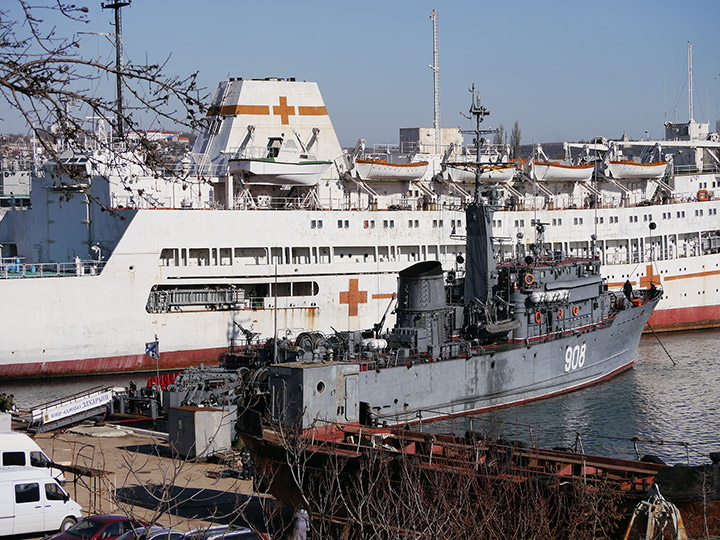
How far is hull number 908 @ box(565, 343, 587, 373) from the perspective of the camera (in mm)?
28188

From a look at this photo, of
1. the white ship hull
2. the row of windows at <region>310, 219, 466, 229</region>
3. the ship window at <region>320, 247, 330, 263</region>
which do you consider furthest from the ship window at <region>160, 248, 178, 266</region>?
the ship window at <region>320, 247, 330, 263</region>

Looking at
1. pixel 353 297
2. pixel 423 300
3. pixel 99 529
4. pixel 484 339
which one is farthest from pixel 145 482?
pixel 353 297

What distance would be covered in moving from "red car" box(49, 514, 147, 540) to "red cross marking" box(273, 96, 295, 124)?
27.0 m

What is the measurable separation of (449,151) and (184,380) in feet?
70.4

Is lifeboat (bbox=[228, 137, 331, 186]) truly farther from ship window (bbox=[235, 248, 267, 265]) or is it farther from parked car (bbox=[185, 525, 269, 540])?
parked car (bbox=[185, 525, 269, 540])

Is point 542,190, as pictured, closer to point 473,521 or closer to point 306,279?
point 306,279

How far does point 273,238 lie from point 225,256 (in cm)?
188

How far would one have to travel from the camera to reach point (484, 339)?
89.2 feet

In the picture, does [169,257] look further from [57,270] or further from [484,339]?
[484,339]

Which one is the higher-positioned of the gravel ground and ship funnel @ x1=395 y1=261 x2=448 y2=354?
ship funnel @ x1=395 y1=261 x2=448 y2=354

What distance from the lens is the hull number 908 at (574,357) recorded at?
2819cm

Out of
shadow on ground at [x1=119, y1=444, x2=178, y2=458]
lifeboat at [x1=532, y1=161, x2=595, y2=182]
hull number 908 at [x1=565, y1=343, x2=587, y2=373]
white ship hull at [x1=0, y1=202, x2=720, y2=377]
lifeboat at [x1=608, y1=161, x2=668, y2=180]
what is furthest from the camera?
lifeboat at [x1=608, y1=161, x2=668, y2=180]

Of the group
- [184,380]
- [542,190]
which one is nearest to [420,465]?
[184,380]

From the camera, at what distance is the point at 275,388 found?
1620 cm
